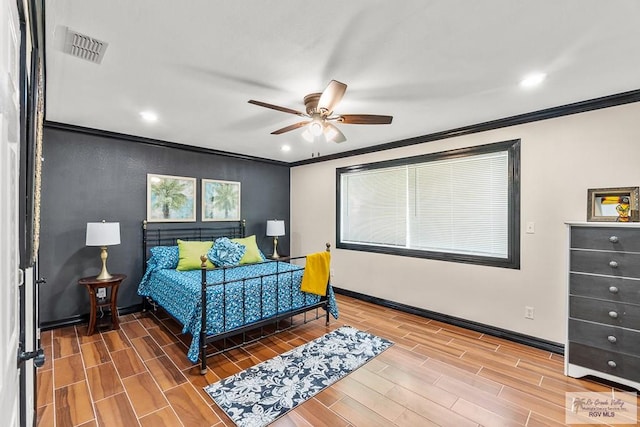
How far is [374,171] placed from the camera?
4.56 metres

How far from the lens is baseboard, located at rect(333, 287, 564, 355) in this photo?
116 inches

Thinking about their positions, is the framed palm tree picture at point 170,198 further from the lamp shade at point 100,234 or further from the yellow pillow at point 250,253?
the yellow pillow at point 250,253

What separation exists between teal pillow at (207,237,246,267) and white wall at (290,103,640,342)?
2.23 meters

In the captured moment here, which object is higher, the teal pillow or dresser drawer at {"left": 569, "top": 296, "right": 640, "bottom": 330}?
the teal pillow

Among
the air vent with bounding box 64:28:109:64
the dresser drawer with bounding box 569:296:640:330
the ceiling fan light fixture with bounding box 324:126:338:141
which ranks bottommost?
the dresser drawer with bounding box 569:296:640:330

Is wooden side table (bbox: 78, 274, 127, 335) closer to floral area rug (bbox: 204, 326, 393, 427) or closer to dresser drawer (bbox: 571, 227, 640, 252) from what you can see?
floral area rug (bbox: 204, 326, 393, 427)

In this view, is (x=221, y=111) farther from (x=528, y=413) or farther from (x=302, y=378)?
(x=528, y=413)

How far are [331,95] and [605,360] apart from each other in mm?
2982

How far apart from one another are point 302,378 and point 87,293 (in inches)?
116

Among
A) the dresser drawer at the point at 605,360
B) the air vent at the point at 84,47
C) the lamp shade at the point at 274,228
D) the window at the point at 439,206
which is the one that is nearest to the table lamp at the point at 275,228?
the lamp shade at the point at 274,228

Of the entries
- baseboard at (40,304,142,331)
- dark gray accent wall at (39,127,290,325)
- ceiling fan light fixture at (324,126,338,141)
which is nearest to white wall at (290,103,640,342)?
ceiling fan light fixture at (324,126,338,141)

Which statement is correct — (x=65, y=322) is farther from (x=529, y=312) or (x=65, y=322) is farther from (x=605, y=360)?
(x=605, y=360)

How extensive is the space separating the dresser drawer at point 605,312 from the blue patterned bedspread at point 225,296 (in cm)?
231

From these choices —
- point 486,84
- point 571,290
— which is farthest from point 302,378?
point 486,84
